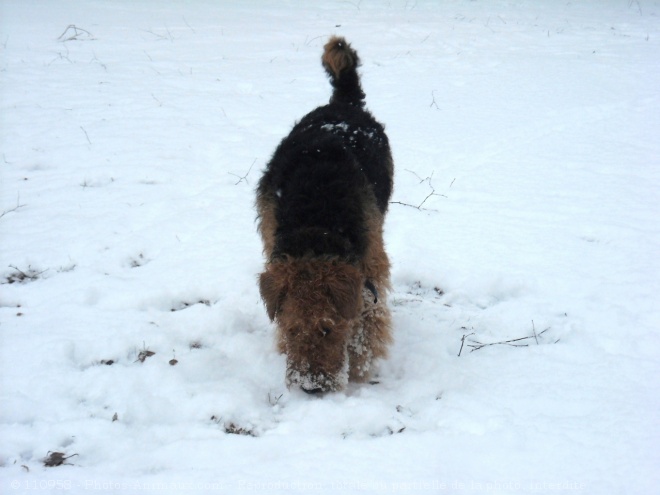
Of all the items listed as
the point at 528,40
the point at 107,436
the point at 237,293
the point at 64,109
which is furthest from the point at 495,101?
the point at 107,436

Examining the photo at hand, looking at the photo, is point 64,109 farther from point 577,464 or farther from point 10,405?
point 577,464

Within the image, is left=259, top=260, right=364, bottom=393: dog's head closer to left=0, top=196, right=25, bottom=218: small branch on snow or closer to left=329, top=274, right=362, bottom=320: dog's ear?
left=329, top=274, right=362, bottom=320: dog's ear

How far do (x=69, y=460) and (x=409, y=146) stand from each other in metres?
5.70

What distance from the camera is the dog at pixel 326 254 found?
105 inches

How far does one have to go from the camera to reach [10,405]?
8.39ft

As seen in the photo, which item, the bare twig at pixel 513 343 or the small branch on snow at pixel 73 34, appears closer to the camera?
the bare twig at pixel 513 343

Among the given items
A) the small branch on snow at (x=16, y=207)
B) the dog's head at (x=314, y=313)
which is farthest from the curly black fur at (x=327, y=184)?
the small branch on snow at (x=16, y=207)

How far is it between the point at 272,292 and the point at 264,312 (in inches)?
38.9

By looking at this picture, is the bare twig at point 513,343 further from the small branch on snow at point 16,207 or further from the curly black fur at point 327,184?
the small branch on snow at point 16,207

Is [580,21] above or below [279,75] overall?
above

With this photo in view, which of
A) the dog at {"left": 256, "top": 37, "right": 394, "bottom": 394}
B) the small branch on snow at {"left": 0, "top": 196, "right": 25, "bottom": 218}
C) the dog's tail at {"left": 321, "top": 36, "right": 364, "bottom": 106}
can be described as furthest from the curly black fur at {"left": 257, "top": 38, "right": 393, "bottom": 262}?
the small branch on snow at {"left": 0, "top": 196, "right": 25, "bottom": 218}

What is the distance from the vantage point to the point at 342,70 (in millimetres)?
4418

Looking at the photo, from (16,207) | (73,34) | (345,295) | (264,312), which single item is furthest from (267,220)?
(73,34)

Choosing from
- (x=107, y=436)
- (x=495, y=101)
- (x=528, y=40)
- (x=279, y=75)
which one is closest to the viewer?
(x=107, y=436)
